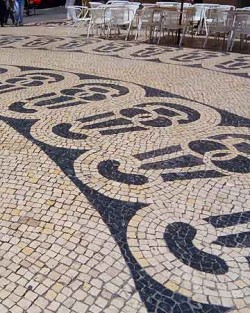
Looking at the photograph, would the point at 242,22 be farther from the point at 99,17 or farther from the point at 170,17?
the point at 99,17

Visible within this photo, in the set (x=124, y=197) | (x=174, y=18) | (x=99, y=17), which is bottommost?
(x=124, y=197)

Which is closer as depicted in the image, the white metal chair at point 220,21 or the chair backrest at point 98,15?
the white metal chair at point 220,21

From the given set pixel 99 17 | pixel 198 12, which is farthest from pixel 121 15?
pixel 198 12

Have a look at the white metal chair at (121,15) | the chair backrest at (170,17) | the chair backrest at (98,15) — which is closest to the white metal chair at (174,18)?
the chair backrest at (170,17)

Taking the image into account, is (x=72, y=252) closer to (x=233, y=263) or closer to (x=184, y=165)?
(x=233, y=263)

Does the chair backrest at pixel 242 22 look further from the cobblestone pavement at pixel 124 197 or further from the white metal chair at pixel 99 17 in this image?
the white metal chair at pixel 99 17

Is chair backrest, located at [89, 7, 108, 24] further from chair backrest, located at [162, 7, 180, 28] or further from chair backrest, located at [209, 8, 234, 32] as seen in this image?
chair backrest, located at [209, 8, 234, 32]

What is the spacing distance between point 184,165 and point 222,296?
158 cm

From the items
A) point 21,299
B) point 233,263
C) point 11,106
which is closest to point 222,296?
point 233,263

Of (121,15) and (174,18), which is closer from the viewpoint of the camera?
(174,18)

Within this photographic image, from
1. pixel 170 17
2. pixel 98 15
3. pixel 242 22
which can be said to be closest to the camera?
pixel 242 22

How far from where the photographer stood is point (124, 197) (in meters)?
3.04

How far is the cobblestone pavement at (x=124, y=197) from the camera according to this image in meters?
2.17

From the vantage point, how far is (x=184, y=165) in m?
3.56
